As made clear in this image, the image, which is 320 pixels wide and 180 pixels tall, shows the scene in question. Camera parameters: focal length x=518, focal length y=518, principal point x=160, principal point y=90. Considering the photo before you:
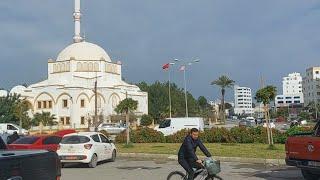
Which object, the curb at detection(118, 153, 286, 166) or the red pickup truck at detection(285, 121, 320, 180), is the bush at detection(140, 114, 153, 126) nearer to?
the curb at detection(118, 153, 286, 166)

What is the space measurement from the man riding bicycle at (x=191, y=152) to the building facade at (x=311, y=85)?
480ft

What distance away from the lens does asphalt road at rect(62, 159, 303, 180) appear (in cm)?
1664

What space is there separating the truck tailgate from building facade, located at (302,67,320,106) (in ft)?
470

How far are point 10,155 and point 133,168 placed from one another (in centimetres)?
1397

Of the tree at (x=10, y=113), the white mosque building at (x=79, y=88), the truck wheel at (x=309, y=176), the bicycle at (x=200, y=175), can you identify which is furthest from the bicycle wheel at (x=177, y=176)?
the white mosque building at (x=79, y=88)

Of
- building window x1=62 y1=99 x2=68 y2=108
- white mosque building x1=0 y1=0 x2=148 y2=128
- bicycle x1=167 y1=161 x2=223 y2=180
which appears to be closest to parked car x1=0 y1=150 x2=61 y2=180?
bicycle x1=167 y1=161 x2=223 y2=180

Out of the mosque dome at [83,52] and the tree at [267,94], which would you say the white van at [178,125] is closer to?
the tree at [267,94]

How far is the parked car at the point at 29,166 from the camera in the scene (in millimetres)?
6285

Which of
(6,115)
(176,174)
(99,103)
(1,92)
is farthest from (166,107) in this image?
(176,174)

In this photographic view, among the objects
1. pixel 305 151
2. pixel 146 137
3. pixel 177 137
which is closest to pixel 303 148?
pixel 305 151

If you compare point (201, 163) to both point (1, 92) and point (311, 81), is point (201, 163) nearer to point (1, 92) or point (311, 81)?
point (1, 92)

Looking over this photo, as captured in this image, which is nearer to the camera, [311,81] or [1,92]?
[1,92]

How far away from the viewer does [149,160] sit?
24375mm

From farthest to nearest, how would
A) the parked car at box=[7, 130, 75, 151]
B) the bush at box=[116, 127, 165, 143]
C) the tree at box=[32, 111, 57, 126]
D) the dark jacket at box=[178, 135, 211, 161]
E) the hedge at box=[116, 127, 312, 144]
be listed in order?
the tree at box=[32, 111, 57, 126] → the bush at box=[116, 127, 165, 143] → the hedge at box=[116, 127, 312, 144] → the parked car at box=[7, 130, 75, 151] → the dark jacket at box=[178, 135, 211, 161]
